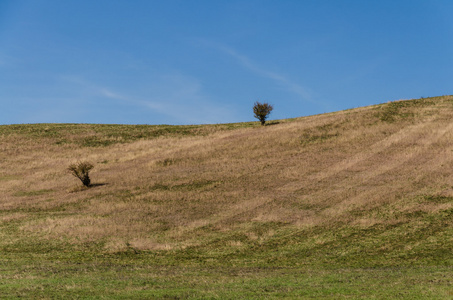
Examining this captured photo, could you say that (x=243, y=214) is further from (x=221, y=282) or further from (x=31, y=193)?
(x=31, y=193)

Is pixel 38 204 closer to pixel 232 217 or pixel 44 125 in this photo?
pixel 232 217

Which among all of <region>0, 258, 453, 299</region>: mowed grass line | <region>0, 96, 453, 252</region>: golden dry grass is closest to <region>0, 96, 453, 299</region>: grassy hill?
<region>0, 258, 453, 299</region>: mowed grass line

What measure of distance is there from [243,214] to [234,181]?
35.0 feet

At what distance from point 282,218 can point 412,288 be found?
1957 cm

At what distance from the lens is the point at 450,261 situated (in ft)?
75.2

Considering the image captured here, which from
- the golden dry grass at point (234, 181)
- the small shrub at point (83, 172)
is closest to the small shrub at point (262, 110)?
the golden dry grass at point (234, 181)

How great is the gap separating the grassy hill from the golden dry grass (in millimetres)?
192

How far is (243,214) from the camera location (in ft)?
122

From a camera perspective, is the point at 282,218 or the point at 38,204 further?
the point at 38,204

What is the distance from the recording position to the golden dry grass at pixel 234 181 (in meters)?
34.8

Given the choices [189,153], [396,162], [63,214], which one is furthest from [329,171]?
[63,214]

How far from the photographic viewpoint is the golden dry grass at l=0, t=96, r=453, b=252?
3484 centimetres

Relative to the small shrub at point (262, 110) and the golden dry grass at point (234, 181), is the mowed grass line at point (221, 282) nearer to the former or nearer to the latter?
the golden dry grass at point (234, 181)

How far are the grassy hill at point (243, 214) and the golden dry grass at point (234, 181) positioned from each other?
192 millimetres
